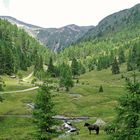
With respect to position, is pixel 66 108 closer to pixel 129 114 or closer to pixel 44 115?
pixel 44 115

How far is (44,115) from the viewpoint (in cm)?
5566

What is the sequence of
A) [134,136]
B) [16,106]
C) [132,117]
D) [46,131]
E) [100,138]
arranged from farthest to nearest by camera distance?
1. [16,106]
2. [100,138]
3. [46,131]
4. [132,117]
5. [134,136]

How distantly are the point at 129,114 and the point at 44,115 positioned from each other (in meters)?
15.8

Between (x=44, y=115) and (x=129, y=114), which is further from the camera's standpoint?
(x=44, y=115)

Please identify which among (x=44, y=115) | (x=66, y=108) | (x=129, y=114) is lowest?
(x=66, y=108)

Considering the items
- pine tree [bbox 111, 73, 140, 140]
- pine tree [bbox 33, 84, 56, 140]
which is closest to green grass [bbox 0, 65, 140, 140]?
pine tree [bbox 33, 84, 56, 140]

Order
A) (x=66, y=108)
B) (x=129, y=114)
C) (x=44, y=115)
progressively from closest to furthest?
(x=129, y=114), (x=44, y=115), (x=66, y=108)

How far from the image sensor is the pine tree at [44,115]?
2195 inches

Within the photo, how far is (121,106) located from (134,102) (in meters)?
2.05

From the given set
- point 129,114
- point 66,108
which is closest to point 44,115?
point 129,114

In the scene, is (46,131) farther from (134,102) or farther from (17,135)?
(17,135)

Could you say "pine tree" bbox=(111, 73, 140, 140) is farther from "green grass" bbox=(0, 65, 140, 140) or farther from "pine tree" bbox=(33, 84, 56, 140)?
"green grass" bbox=(0, 65, 140, 140)

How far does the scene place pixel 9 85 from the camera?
177875 millimetres

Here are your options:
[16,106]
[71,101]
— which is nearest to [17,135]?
[16,106]
